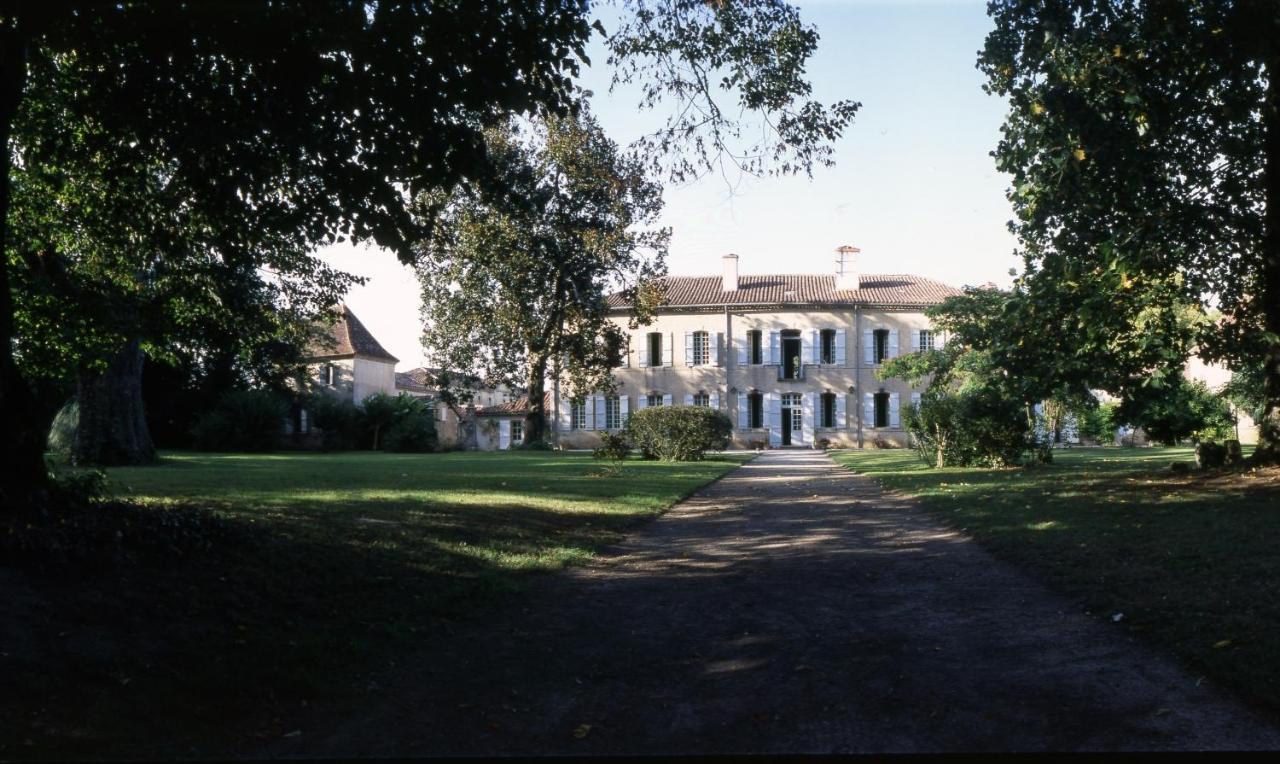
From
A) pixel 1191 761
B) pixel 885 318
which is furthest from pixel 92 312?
pixel 885 318

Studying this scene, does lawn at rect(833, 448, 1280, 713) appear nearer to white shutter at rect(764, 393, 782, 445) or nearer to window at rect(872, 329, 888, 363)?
white shutter at rect(764, 393, 782, 445)

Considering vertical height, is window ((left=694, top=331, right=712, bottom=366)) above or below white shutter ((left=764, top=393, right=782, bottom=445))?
above

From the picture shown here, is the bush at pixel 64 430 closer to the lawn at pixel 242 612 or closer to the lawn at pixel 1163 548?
the lawn at pixel 242 612

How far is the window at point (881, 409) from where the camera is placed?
51156mm

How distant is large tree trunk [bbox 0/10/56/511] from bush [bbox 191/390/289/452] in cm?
3499

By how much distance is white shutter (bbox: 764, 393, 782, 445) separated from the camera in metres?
51.2

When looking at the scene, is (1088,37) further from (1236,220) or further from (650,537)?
(650,537)

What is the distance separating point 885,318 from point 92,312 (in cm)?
4411

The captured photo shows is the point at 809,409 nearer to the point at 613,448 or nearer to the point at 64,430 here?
the point at 613,448

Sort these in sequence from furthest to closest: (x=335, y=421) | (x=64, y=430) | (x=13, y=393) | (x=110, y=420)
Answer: (x=335, y=421) → (x=64, y=430) → (x=110, y=420) → (x=13, y=393)

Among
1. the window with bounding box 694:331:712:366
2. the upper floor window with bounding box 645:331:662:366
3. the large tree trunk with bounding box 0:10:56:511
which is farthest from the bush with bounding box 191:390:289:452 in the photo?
the large tree trunk with bounding box 0:10:56:511

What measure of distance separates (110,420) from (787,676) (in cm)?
2106

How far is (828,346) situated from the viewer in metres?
51.5

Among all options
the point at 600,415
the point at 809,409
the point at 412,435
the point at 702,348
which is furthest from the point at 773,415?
the point at 412,435
